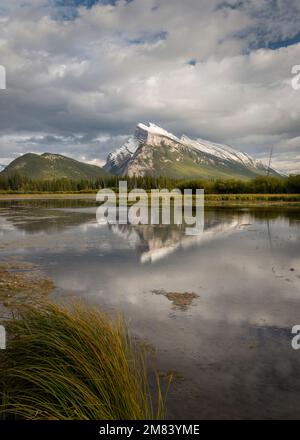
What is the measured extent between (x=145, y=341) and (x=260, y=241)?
22.5 metres

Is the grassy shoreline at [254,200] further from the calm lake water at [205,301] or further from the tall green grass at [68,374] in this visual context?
the tall green grass at [68,374]

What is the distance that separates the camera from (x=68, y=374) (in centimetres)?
602

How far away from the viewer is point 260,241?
30656mm

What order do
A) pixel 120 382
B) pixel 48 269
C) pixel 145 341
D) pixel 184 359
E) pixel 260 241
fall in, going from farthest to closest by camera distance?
pixel 260 241 → pixel 48 269 → pixel 145 341 → pixel 184 359 → pixel 120 382

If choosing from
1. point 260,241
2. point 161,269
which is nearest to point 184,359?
point 161,269

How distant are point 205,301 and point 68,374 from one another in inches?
368

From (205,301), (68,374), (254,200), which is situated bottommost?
(205,301)

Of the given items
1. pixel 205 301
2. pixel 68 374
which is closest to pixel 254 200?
pixel 205 301

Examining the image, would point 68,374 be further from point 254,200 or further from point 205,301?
point 254,200

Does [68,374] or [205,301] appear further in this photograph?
[205,301]

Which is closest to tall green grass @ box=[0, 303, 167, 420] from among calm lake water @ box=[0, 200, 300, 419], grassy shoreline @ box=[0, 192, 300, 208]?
calm lake water @ box=[0, 200, 300, 419]

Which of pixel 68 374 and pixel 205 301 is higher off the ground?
pixel 68 374

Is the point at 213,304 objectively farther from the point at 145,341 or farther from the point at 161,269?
the point at 161,269

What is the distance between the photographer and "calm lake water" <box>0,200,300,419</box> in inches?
314
